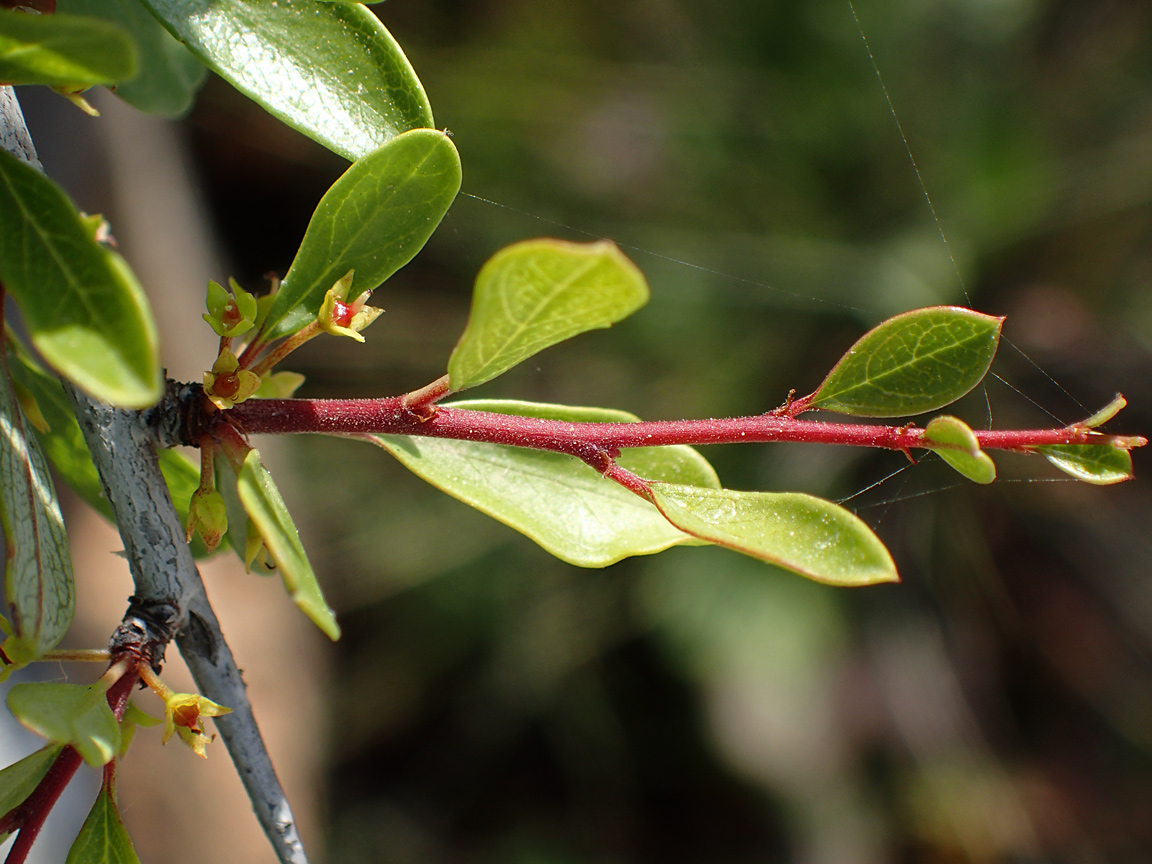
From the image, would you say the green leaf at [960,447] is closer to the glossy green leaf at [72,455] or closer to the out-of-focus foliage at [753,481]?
the glossy green leaf at [72,455]

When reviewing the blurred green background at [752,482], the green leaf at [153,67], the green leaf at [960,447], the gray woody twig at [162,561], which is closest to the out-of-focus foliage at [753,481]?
the blurred green background at [752,482]

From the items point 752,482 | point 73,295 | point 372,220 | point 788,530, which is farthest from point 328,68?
point 752,482

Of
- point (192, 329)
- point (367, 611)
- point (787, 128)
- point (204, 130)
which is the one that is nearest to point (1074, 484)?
point (787, 128)

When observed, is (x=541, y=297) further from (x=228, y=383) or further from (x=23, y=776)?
(x=23, y=776)

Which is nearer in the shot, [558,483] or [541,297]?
[541,297]

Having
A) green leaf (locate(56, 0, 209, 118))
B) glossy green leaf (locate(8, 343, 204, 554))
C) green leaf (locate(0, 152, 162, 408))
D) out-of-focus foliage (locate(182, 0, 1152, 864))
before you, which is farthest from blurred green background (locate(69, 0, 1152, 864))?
green leaf (locate(0, 152, 162, 408))

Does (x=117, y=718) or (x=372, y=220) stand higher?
(x=372, y=220)
